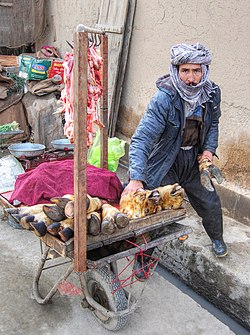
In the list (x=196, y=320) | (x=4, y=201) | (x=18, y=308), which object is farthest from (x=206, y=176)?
(x=18, y=308)

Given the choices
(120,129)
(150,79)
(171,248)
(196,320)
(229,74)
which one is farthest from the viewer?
(120,129)

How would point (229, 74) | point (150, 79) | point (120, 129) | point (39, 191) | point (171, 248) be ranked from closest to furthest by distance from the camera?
point (39, 191), point (171, 248), point (229, 74), point (150, 79), point (120, 129)

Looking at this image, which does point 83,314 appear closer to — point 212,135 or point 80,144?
point 80,144

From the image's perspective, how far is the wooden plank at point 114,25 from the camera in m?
5.54

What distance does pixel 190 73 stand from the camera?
2.81m

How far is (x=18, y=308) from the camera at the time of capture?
297cm

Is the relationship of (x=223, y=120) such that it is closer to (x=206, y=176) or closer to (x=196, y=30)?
(x=196, y=30)

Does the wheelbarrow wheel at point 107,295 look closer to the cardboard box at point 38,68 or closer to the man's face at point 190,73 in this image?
the man's face at point 190,73

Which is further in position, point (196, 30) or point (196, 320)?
point (196, 30)

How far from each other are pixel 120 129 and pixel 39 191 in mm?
3437

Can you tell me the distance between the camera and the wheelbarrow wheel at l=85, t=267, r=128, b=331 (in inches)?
103

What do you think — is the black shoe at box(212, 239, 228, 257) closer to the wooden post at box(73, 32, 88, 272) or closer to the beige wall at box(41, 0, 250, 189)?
the beige wall at box(41, 0, 250, 189)

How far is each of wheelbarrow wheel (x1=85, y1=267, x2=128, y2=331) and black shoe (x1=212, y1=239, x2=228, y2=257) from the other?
1144mm

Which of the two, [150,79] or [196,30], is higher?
[196,30]
